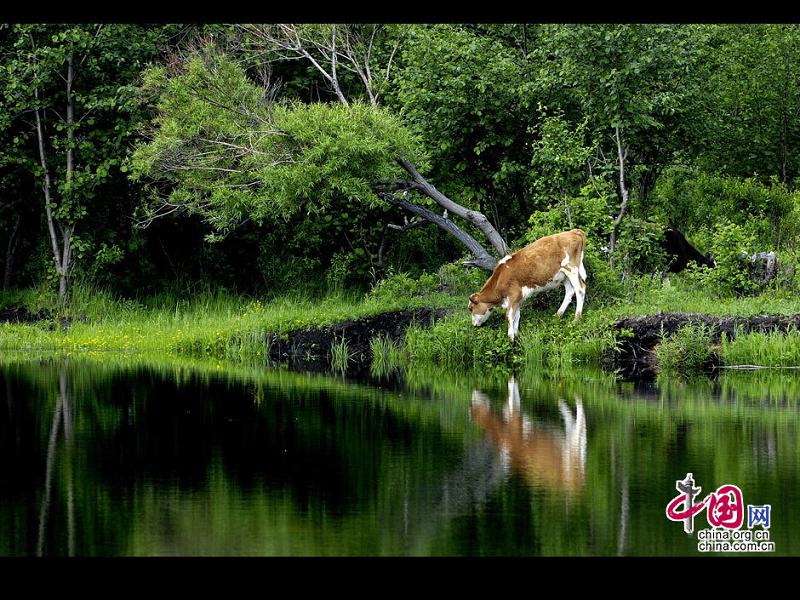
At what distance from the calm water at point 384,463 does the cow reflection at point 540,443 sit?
3 centimetres

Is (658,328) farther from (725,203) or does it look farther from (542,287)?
(725,203)

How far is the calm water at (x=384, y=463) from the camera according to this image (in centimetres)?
816

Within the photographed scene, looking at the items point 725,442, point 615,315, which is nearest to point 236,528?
point 725,442

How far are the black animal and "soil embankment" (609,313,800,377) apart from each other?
4.51 meters

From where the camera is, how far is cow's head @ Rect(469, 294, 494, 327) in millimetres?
19875

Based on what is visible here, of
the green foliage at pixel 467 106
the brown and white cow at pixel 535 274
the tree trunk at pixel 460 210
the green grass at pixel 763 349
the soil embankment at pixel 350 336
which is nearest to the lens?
the green grass at pixel 763 349

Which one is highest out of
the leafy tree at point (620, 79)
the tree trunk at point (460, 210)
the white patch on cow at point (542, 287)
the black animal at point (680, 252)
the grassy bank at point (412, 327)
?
the leafy tree at point (620, 79)

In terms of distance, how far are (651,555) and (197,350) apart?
16.0 m

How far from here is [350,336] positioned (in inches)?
871

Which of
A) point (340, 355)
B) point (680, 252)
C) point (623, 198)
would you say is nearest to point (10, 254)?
point (340, 355)

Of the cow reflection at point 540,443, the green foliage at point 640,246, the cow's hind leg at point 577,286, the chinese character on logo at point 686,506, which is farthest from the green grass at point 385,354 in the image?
the chinese character on logo at point 686,506

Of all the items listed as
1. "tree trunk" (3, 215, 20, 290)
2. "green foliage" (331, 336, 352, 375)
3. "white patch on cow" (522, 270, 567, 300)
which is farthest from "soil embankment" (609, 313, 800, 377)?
"tree trunk" (3, 215, 20, 290)

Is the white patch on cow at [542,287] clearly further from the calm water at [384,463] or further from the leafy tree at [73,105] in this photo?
the leafy tree at [73,105]

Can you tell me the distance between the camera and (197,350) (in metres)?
22.6
